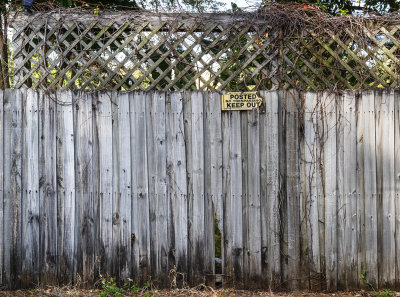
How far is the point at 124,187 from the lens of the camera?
3.98 m

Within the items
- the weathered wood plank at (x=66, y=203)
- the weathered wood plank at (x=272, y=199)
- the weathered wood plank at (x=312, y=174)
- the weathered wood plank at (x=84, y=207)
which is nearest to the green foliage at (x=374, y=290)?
the weathered wood plank at (x=312, y=174)

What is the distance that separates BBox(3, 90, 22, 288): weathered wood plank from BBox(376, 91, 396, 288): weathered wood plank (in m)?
3.94

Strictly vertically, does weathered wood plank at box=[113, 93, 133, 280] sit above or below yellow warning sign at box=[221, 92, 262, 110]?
below

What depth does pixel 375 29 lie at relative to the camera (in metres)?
4.04

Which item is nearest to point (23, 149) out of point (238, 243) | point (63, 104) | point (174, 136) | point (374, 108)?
point (63, 104)

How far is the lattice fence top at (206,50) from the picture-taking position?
400 centimetres

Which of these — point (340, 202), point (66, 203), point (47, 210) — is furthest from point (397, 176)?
point (47, 210)

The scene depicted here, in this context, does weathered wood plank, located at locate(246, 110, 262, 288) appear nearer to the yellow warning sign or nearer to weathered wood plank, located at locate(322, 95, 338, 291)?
the yellow warning sign

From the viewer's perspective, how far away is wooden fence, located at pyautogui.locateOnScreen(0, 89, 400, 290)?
13.0ft

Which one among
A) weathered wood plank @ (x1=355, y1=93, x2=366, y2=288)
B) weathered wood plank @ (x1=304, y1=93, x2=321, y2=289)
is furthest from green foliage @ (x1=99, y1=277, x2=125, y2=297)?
weathered wood plank @ (x1=355, y1=93, x2=366, y2=288)

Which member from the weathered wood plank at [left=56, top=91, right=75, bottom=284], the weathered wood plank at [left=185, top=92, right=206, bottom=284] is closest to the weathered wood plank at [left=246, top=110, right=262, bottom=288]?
the weathered wood plank at [left=185, top=92, right=206, bottom=284]

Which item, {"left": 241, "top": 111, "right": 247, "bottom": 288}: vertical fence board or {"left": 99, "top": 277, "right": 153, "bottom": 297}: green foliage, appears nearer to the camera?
{"left": 99, "top": 277, "right": 153, "bottom": 297}: green foliage

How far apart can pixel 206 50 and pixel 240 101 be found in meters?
0.68

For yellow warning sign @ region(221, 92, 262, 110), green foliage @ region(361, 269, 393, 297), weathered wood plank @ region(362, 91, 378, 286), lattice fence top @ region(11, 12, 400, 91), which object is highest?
lattice fence top @ region(11, 12, 400, 91)
